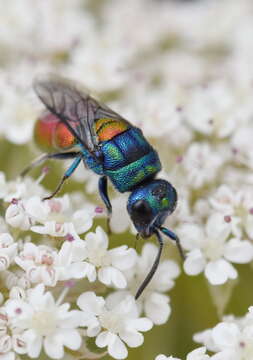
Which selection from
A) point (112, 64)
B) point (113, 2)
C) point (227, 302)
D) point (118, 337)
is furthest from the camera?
point (113, 2)

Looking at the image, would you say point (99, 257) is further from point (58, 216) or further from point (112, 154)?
point (112, 154)

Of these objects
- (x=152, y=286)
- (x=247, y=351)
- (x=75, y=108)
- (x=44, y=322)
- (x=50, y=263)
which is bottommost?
(x=247, y=351)

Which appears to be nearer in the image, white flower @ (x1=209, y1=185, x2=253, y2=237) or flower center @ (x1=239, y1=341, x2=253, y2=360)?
flower center @ (x1=239, y1=341, x2=253, y2=360)

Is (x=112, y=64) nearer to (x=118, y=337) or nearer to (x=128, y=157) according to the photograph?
(x=128, y=157)

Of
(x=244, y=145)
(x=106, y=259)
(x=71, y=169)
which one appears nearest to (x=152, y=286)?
(x=106, y=259)

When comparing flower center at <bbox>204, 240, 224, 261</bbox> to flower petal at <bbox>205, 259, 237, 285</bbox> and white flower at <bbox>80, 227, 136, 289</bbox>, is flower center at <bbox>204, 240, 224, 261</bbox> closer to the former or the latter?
flower petal at <bbox>205, 259, 237, 285</bbox>

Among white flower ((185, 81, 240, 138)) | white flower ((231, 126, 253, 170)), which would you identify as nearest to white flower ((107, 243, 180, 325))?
white flower ((231, 126, 253, 170))

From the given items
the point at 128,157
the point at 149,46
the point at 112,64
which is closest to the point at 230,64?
the point at 149,46
